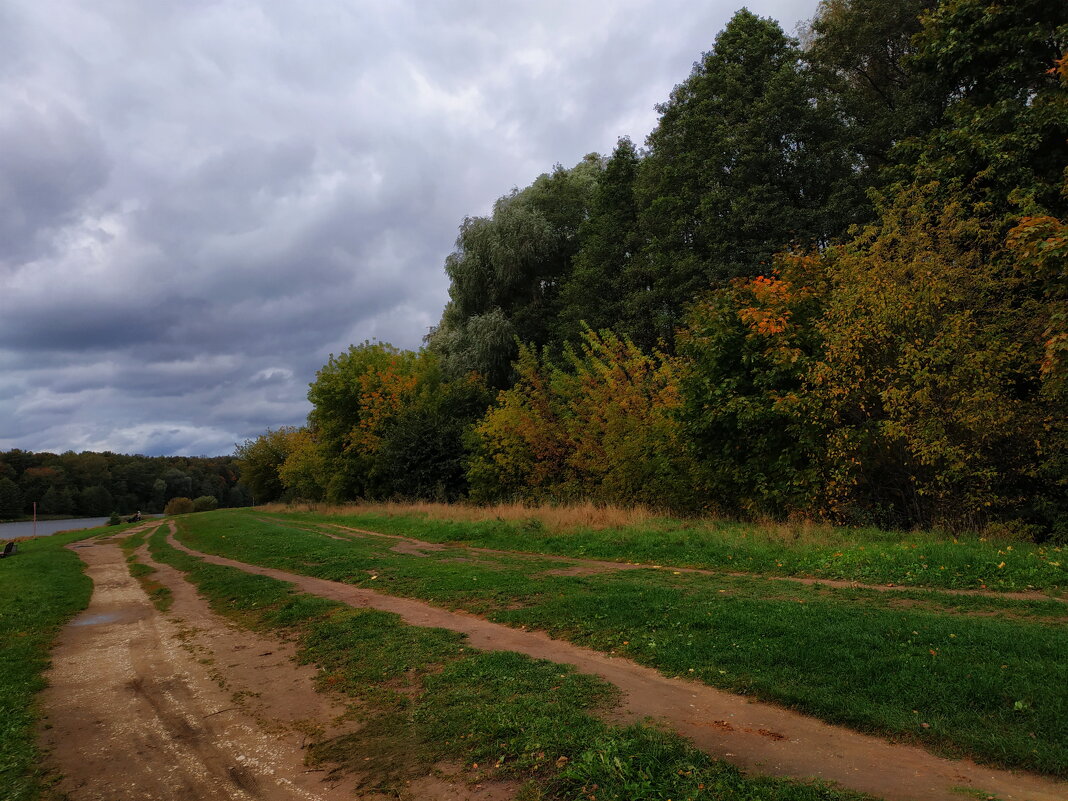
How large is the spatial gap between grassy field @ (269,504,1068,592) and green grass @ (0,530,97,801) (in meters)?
9.18

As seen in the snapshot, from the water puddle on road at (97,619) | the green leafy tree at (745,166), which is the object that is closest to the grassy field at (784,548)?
the water puddle on road at (97,619)

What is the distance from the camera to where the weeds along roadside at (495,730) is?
381 cm

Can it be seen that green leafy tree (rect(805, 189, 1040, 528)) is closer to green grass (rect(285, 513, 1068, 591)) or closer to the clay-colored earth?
green grass (rect(285, 513, 1068, 591))

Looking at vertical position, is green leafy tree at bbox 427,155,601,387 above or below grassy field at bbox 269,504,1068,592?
above

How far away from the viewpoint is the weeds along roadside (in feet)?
12.5

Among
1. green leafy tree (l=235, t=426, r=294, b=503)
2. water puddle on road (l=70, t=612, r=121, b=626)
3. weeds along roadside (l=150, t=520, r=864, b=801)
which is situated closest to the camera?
weeds along roadside (l=150, t=520, r=864, b=801)

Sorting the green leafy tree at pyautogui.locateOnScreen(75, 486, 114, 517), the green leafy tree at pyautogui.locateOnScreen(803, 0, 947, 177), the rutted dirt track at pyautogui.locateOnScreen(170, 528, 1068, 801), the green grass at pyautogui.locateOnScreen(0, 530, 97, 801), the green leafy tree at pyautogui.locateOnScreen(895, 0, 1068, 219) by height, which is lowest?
the rutted dirt track at pyautogui.locateOnScreen(170, 528, 1068, 801)

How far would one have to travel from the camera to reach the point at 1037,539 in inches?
530

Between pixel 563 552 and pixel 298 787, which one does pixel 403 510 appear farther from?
pixel 298 787

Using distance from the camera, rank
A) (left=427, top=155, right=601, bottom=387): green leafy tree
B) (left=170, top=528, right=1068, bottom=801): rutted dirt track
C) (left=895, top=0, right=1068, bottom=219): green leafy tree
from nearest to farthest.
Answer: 1. (left=170, top=528, right=1068, bottom=801): rutted dirt track
2. (left=895, top=0, right=1068, bottom=219): green leafy tree
3. (left=427, top=155, right=601, bottom=387): green leafy tree

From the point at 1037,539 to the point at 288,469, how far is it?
4825 cm

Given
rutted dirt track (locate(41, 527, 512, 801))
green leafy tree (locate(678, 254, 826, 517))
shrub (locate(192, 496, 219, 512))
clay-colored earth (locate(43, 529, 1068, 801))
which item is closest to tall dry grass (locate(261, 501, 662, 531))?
green leafy tree (locate(678, 254, 826, 517))

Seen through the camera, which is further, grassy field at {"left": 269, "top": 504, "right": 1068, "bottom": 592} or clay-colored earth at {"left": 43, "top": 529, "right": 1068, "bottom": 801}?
grassy field at {"left": 269, "top": 504, "right": 1068, "bottom": 592}

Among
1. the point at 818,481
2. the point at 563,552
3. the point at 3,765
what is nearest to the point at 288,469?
the point at 563,552
